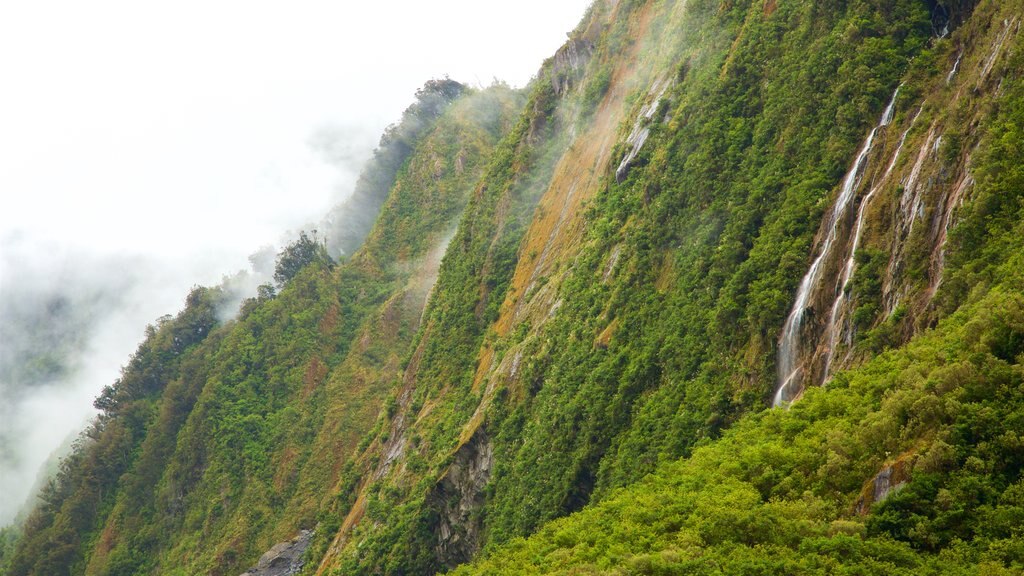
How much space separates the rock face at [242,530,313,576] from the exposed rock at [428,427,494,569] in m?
19.8

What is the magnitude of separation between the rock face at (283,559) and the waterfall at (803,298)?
152 feet

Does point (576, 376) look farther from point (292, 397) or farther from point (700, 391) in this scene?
point (292, 397)

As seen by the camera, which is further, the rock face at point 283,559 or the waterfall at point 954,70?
the rock face at point 283,559

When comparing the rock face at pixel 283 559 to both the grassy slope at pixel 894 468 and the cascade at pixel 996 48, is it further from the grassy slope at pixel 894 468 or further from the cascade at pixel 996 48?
the cascade at pixel 996 48

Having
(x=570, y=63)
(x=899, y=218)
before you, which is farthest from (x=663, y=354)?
(x=570, y=63)

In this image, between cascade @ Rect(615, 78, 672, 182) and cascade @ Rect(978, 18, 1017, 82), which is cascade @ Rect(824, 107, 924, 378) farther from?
cascade @ Rect(615, 78, 672, 182)

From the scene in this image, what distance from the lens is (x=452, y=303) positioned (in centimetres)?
7544

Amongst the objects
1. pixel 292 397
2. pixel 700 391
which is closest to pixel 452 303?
pixel 292 397

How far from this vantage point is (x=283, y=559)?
70.9 m

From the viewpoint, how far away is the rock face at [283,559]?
229 ft

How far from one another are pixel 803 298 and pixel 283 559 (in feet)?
163

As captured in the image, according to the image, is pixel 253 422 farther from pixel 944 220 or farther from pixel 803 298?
pixel 944 220

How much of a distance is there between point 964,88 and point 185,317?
95658 mm

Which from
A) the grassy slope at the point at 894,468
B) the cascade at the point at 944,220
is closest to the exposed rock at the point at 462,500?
the grassy slope at the point at 894,468
